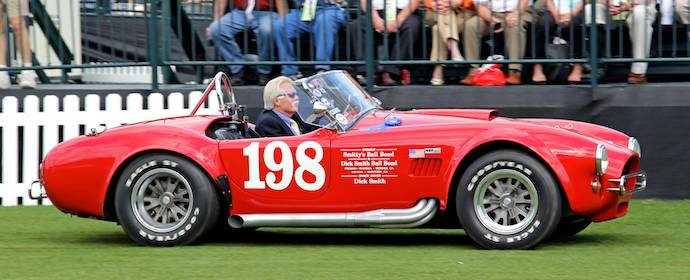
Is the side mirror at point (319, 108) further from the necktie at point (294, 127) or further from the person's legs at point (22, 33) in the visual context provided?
the person's legs at point (22, 33)

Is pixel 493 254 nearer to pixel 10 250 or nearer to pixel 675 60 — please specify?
pixel 10 250

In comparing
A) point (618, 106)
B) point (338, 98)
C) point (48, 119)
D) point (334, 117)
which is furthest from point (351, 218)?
point (48, 119)

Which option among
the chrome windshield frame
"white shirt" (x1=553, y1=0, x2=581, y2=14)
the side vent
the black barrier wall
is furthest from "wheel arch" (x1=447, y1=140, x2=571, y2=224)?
"white shirt" (x1=553, y1=0, x2=581, y2=14)

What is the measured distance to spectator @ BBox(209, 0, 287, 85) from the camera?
37.8 feet

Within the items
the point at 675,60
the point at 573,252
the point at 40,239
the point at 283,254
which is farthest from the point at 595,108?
the point at 40,239

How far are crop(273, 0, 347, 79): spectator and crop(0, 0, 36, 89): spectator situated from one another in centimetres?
238

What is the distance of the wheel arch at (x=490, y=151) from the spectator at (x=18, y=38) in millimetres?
5615

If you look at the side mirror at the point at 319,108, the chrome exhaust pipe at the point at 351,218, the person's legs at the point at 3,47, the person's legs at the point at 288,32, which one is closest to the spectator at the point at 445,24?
the person's legs at the point at 288,32

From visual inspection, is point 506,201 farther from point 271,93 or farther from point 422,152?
point 271,93

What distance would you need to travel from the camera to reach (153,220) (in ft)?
26.9

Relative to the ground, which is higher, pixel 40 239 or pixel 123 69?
pixel 123 69

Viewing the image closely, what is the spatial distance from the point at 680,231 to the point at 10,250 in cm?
443

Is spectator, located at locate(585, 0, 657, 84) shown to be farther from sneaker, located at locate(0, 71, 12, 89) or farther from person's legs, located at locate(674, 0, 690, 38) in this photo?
sneaker, located at locate(0, 71, 12, 89)

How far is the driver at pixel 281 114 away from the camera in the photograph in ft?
27.3
